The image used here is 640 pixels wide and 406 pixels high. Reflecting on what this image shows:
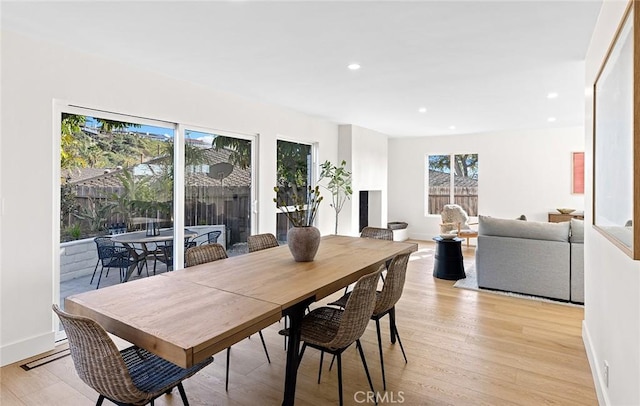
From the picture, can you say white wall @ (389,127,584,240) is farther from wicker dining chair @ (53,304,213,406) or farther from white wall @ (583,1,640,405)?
wicker dining chair @ (53,304,213,406)

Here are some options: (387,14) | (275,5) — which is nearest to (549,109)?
(387,14)

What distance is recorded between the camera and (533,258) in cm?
405

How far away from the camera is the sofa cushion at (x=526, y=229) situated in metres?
3.96

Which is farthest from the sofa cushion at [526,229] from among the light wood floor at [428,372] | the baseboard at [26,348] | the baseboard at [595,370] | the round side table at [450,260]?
the baseboard at [26,348]

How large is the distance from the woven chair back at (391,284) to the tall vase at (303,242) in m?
0.55

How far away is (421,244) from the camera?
7.71 metres

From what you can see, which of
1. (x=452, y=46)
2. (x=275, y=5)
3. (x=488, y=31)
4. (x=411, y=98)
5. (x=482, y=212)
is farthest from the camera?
(x=482, y=212)

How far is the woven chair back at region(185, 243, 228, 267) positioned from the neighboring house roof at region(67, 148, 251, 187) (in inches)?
55.4

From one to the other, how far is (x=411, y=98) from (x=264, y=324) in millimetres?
3766

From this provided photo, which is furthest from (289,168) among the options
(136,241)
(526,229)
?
(526,229)

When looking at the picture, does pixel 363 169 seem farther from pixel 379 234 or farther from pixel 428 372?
pixel 428 372

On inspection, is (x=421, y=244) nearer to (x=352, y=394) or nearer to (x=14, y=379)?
(x=352, y=394)

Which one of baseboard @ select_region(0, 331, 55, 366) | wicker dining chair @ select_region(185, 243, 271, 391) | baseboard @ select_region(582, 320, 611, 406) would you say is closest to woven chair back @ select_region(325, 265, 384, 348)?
wicker dining chair @ select_region(185, 243, 271, 391)

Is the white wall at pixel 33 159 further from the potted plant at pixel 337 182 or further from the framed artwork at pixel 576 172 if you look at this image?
the framed artwork at pixel 576 172
